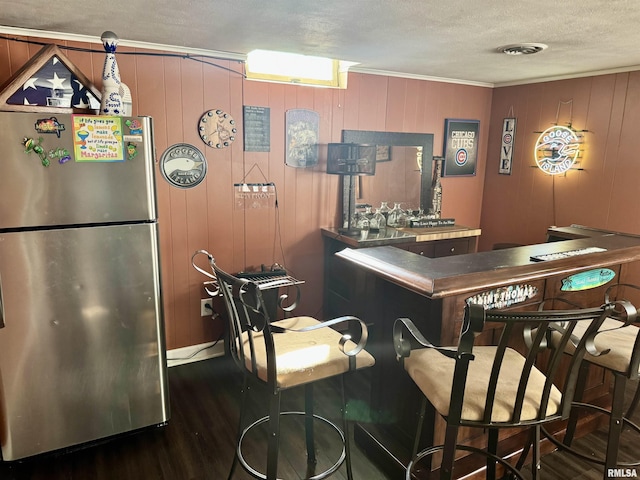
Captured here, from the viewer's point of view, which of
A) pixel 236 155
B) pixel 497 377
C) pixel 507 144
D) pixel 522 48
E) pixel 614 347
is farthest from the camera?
pixel 507 144

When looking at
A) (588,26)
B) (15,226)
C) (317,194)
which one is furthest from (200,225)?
(588,26)

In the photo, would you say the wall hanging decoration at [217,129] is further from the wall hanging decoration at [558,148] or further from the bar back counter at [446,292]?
the wall hanging decoration at [558,148]

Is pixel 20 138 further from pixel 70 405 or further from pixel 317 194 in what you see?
pixel 317 194

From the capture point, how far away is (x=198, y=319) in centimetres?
326

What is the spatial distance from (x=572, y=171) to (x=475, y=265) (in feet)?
7.61

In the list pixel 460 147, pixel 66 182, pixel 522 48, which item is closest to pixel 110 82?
pixel 66 182

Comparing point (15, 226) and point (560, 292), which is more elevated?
point (15, 226)

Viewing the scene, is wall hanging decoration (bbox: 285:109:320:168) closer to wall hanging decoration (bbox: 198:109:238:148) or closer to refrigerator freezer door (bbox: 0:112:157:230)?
wall hanging decoration (bbox: 198:109:238:148)

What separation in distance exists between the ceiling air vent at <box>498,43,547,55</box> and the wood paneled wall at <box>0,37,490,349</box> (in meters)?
1.11

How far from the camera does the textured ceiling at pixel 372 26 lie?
6.34ft

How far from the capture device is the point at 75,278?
2.08m

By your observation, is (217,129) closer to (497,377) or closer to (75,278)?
(75,278)

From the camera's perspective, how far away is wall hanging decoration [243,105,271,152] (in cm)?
317

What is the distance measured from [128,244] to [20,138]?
2.02ft
